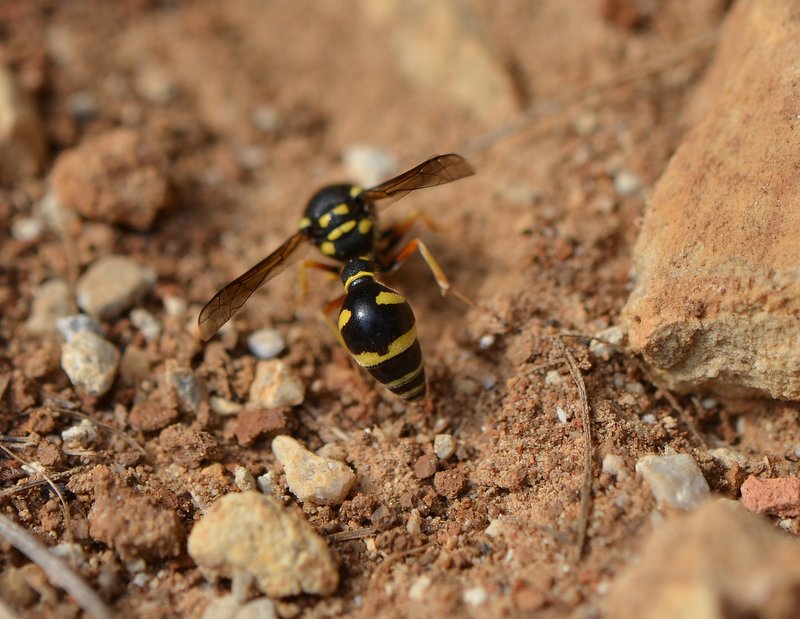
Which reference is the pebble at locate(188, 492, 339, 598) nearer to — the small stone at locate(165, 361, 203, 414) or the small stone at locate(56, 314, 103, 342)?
the small stone at locate(165, 361, 203, 414)

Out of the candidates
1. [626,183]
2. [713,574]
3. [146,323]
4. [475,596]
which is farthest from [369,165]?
[713,574]

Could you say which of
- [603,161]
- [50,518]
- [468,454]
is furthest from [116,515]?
[603,161]

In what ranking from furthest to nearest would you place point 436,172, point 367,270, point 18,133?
point 18,133, point 367,270, point 436,172

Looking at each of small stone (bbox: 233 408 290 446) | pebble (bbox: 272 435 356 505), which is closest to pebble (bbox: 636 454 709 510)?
pebble (bbox: 272 435 356 505)

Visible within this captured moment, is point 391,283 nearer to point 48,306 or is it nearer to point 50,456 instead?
point 48,306

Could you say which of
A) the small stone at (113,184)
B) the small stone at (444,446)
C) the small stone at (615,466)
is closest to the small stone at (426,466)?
the small stone at (444,446)

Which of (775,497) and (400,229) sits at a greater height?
(400,229)

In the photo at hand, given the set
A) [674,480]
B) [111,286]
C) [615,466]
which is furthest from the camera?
[111,286]
